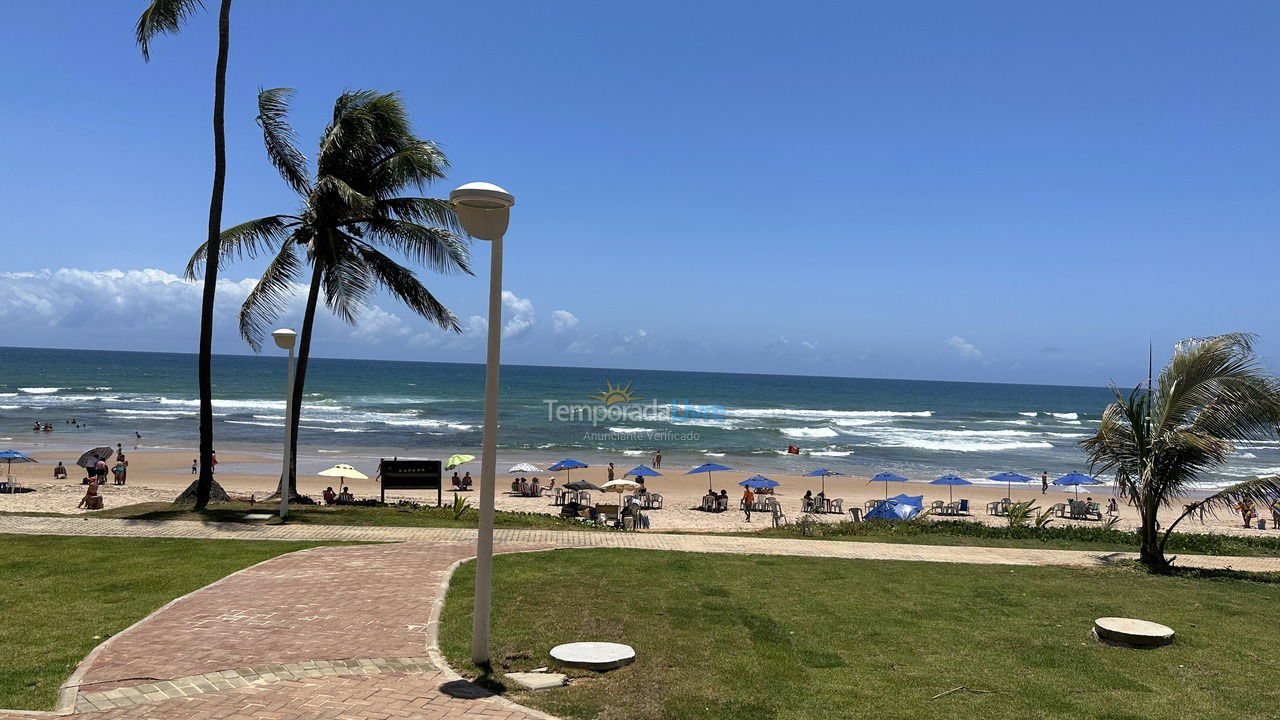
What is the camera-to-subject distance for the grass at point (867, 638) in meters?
5.68

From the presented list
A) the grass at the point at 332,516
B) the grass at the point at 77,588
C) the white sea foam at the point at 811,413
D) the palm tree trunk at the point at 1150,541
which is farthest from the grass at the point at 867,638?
the white sea foam at the point at 811,413

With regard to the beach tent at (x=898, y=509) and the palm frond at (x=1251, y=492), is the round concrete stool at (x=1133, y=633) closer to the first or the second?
the palm frond at (x=1251, y=492)

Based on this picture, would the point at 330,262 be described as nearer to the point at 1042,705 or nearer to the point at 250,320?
the point at 250,320

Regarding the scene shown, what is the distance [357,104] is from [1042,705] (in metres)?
16.3

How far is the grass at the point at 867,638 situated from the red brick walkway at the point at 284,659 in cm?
42

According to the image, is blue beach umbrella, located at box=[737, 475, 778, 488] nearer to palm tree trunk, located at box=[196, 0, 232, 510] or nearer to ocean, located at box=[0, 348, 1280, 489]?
ocean, located at box=[0, 348, 1280, 489]

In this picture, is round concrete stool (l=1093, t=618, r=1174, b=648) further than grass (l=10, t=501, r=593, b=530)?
No

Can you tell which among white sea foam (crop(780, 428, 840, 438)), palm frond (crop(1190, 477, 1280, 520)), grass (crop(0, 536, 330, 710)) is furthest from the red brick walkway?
white sea foam (crop(780, 428, 840, 438))

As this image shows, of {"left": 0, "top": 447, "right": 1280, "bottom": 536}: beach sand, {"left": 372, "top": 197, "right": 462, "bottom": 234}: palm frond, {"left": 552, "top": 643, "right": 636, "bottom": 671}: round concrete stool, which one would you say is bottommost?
{"left": 0, "top": 447, "right": 1280, "bottom": 536}: beach sand

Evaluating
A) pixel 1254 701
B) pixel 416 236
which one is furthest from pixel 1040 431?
pixel 1254 701

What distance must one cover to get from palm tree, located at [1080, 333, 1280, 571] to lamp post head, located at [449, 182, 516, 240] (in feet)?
32.4

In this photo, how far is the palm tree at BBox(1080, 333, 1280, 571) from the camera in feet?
38.1

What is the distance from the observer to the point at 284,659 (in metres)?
6.02

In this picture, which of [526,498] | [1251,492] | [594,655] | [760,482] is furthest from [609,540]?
[760,482]
